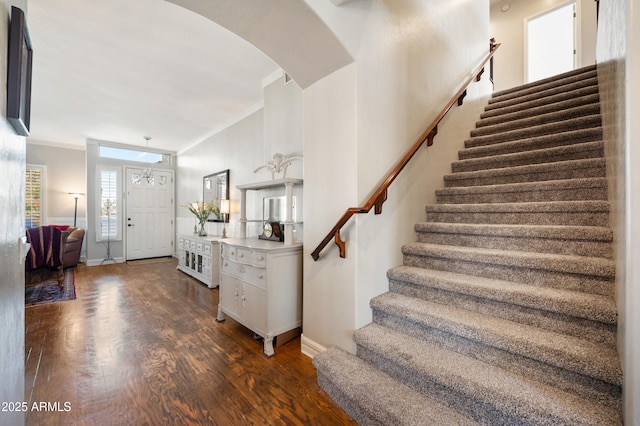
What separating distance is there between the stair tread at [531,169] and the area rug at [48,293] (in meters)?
5.23

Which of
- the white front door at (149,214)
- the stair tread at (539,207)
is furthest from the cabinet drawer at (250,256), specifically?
the white front door at (149,214)

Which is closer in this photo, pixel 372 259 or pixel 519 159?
pixel 372 259

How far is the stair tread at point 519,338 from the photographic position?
121 cm

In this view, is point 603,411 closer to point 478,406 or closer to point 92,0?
point 478,406

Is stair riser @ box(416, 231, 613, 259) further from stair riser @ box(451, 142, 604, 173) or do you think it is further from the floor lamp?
the floor lamp

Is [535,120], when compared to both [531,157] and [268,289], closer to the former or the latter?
[531,157]

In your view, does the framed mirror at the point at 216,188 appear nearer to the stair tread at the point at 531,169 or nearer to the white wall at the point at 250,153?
the white wall at the point at 250,153

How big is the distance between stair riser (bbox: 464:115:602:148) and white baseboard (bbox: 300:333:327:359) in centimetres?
298

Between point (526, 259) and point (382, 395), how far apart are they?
1.24 m

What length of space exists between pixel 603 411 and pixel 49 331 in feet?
13.7

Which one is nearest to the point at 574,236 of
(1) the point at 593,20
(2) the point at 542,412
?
(2) the point at 542,412

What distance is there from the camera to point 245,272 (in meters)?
2.56

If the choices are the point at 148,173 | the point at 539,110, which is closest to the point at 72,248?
the point at 148,173

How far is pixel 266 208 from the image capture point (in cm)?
348
